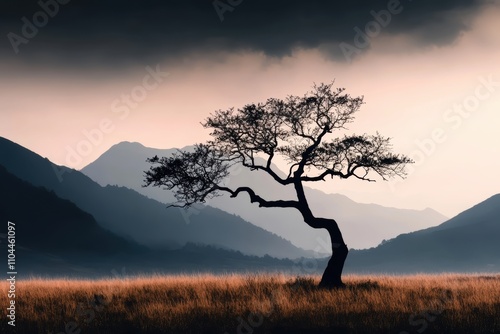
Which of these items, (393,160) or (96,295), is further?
(393,160)

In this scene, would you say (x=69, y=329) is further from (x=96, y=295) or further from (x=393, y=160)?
(x=393, y=160)

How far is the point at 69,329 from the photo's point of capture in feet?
56.1

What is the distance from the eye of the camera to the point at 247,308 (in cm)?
1959

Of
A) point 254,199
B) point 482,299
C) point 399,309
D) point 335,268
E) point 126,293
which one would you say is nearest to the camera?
point 399,309

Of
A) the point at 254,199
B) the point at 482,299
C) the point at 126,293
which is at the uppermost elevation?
the point at 254,199

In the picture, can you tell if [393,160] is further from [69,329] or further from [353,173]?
[69,329]

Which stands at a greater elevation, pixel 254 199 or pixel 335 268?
pixel 254 199

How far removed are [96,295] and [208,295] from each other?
445cm

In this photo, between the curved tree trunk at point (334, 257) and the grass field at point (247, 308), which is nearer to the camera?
the grass field at point (247, 308)

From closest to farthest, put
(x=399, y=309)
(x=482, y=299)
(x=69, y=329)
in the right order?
(x=69, y=329) < (x=399, y=309) < (x=482, y=299)

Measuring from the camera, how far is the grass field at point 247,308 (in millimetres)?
16891

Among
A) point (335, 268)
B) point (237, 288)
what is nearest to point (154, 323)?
point (237, 288)

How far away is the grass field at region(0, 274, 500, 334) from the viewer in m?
16.9

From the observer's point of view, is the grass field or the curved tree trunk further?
the curved tree trunk
